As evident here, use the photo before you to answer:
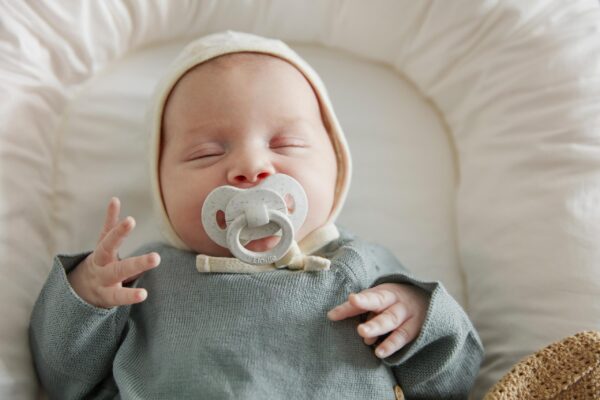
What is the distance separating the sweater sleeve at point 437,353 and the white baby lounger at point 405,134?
0.40 ft

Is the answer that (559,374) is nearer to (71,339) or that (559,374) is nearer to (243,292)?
(243,292)

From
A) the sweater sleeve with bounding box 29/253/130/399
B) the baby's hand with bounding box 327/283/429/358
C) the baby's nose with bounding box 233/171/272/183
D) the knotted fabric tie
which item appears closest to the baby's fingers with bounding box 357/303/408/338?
the baby's hand with bounding box 327/283/429/358

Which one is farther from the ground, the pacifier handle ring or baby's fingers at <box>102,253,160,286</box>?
the pacifier handle ring

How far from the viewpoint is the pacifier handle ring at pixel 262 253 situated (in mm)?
1208

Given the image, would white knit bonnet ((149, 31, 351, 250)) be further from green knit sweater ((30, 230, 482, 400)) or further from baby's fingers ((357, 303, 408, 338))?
baby's fingers ((357, 303, 408, 338))

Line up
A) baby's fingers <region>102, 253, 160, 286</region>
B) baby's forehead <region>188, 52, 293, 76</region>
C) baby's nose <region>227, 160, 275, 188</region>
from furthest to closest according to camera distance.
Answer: baby's forehead <region>188, 52, 293, 76</region>, baby's nose <region>227, 160, 275, 188</region>, baby's fingers <region>102, 253, 160, 286</region>

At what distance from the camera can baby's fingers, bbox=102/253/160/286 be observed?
3.75 feet

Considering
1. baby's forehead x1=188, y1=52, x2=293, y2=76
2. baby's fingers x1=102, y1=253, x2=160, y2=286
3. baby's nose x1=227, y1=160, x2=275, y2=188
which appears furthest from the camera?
baby's forehead x1=188, y1=52, x2=293, y2=76

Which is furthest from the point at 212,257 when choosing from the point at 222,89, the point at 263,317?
the point at 222,89

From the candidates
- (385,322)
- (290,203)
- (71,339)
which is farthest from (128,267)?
(385,322)

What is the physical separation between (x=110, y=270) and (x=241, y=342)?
0.23 m

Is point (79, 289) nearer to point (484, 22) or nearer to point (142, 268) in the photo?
point (142, 268)

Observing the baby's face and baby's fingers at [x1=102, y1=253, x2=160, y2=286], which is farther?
the baby's face

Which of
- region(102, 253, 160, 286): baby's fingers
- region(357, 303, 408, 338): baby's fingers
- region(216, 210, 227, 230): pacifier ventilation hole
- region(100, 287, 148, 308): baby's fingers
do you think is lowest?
region(100, 287, 148, 308): baby's fingers
